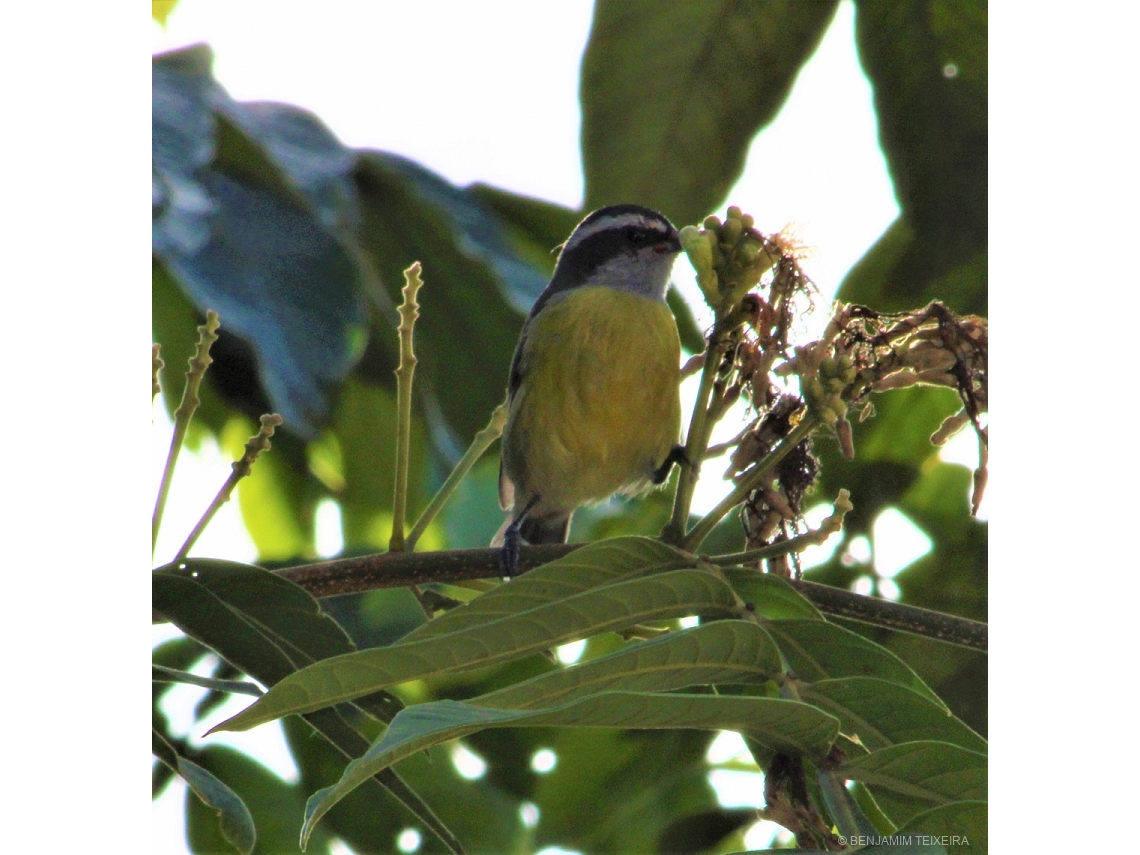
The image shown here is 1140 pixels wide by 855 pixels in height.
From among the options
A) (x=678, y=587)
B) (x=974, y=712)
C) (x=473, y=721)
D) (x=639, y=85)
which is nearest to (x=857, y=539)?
(x=974, y=712)

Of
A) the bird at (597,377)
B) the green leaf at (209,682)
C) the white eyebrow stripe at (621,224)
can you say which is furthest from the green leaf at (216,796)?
the white eyebrow stripe at (621,224)

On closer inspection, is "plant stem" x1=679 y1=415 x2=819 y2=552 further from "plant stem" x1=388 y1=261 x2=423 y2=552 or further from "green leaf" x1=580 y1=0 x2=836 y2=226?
"green leaf" x1=580 y1=0 x2=836 y2=226

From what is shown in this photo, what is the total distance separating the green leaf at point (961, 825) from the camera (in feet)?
2.56

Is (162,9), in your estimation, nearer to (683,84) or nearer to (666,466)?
(683,84)

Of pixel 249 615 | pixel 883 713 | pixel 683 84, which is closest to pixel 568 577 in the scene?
pixel 883 713

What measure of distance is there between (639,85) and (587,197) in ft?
0.49

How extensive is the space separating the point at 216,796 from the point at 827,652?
25.4 inches

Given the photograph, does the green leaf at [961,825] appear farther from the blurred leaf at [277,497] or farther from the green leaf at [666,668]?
the blurred leaf at [277,497]

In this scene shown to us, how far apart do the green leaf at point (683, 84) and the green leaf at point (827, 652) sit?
0.71 m

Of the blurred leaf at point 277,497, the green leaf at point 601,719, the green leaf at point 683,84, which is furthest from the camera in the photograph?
the blurred leaf at point 277,497

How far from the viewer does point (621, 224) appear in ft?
6.22

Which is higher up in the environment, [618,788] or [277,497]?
[277,497]

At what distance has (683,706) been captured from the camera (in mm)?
722

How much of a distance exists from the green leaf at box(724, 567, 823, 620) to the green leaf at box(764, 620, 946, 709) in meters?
0.07
